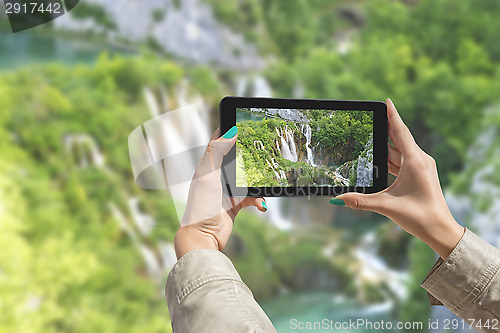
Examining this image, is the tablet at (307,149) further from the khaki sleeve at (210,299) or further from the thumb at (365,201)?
the khaki sleeve at (210,299)

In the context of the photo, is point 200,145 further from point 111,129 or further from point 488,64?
point 488,64

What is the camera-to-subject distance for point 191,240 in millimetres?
492

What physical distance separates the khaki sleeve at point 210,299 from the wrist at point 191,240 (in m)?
0.04

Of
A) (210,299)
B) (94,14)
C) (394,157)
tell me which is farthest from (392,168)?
(94,14)

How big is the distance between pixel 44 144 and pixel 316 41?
3.93ft

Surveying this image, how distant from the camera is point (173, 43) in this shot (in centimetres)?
171

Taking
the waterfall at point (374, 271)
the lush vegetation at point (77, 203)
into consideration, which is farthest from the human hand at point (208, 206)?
the waterfall at point (374, 271)

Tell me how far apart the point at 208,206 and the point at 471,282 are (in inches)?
12.6

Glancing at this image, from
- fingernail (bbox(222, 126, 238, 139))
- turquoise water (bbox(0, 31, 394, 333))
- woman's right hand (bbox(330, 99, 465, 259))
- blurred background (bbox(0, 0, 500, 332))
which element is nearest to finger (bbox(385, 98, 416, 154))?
woman's right hand (bbox(330, 99, 465, 259))

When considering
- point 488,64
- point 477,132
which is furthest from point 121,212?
point 488,64

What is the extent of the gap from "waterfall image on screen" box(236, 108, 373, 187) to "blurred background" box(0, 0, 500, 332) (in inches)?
43.5

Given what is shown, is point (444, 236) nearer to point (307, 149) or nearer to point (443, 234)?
point (443, 234)

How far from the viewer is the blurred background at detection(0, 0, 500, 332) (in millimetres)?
1538

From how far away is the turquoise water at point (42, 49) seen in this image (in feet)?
4.94
